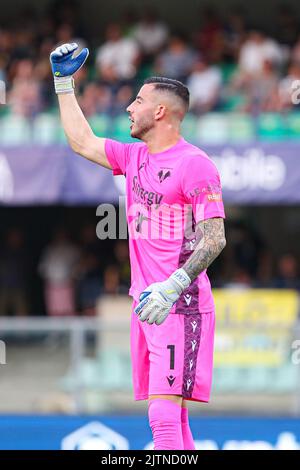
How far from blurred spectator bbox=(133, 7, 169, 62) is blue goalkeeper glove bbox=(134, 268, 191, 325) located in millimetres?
9962

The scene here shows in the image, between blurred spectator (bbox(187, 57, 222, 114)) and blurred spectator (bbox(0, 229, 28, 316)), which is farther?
blurred spectator (bbox(0, 229, 28, 316))

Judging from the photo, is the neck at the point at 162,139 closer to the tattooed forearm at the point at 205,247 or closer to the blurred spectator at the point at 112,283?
the tattooed forearm at the point at 205,247

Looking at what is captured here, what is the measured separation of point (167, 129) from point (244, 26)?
35.4 ft

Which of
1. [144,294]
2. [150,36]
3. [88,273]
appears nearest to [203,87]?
[150,36]

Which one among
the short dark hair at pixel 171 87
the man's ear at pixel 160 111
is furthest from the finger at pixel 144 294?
the short dark hair at pixel 171 87

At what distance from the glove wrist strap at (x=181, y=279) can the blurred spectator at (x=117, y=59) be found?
8660 millimetres

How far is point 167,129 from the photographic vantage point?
5.72 metres

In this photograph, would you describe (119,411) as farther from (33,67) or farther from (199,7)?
(199,7)

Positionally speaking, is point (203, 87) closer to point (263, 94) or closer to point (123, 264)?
point (263, 94)

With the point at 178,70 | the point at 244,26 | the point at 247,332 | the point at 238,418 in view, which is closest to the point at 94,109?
the point at 178,70

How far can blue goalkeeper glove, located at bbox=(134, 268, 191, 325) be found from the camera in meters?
5.23

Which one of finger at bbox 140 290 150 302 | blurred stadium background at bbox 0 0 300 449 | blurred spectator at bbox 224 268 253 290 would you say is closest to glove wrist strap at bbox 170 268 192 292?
finger at bbox 140 290 150 302

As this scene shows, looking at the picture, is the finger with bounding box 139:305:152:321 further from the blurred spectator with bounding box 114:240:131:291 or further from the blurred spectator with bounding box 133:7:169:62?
the blurred spectator with bounding box 133:7:169:62

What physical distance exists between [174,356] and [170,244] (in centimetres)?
57
